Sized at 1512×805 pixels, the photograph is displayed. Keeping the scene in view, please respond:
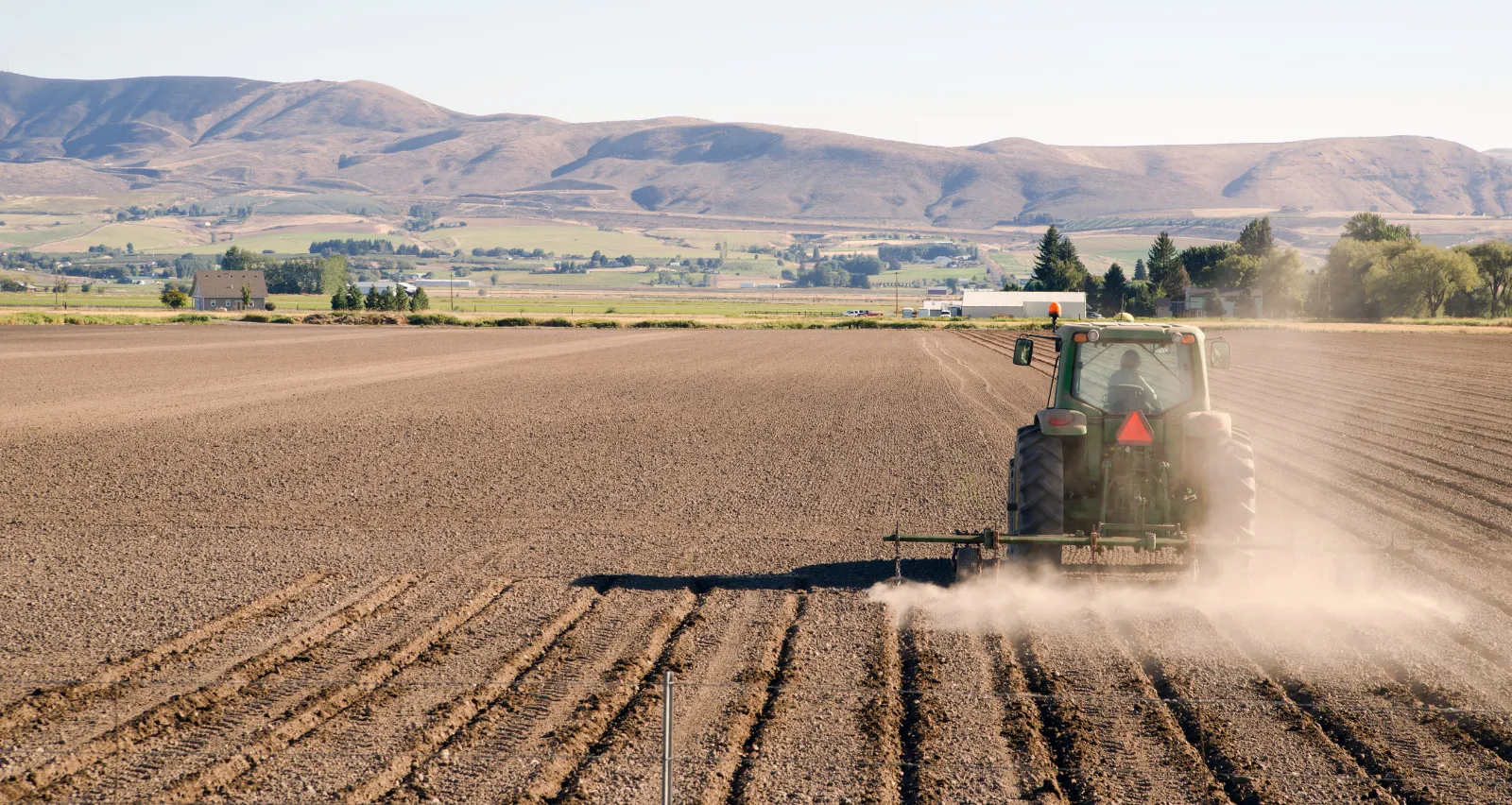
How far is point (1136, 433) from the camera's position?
37.8ft

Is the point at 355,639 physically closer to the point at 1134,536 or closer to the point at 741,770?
the point at 741,770

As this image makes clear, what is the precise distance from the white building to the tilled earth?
99.2 metres

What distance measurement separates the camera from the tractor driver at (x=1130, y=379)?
39.8 ft

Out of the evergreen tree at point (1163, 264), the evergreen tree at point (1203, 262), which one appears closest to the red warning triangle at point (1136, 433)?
the evergreen tree at point (1203, 262)

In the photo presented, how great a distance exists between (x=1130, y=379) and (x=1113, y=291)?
12711cm

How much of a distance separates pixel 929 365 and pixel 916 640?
37.2 m

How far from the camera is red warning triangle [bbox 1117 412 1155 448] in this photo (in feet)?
37.7

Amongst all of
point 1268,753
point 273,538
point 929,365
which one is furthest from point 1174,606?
point 929,365

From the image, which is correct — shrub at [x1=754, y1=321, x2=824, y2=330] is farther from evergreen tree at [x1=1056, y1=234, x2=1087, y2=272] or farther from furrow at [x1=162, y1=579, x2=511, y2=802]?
furrow at [x1=162, y1=579, x2=511, y2=802]

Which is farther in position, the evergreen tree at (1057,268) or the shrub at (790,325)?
the evergreen tree at (1057,268)

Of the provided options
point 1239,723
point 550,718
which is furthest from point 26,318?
point 1239,723

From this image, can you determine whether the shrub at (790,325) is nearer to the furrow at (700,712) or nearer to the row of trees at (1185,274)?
the row of trees at (1185,274)

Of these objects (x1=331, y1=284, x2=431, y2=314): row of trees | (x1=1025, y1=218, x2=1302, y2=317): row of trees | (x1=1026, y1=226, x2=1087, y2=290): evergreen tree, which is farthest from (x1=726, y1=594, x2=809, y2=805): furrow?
(x1=1026, y1=226, x2=1087, y2=290): evergreen tree

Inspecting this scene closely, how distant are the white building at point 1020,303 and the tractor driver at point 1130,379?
106 metres
